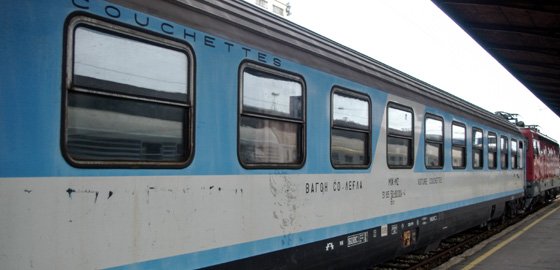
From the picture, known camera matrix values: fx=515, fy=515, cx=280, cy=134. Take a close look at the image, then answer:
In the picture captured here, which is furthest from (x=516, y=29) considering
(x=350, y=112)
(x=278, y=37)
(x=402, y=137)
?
(x=278, y=37)

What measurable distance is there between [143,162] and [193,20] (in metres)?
1.09

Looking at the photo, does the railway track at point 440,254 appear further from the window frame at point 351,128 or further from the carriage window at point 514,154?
the carriage window at point 514,154

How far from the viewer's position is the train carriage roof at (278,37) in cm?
357

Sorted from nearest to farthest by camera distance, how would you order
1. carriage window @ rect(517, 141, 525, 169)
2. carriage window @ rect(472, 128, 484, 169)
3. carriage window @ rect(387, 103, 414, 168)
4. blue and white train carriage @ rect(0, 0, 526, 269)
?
blue and white train carriage @ rect(0, 0, 526, 269), carriage window @ rect(387, 103, 414, 168), carriage window @ rect(472, 128, 484, 169), carriage window @ rect(517, 141, 525, 169)

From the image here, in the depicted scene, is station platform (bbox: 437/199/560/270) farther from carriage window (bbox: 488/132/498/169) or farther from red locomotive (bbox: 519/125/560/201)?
red locomotive (bbox: 519/125/560/201)

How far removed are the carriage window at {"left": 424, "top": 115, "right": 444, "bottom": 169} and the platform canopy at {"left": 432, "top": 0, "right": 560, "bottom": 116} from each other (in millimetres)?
5178

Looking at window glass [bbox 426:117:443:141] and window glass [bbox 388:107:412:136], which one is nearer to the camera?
window glass [bbox 388:107:412:136]

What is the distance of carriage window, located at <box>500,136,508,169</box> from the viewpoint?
12.5 metres

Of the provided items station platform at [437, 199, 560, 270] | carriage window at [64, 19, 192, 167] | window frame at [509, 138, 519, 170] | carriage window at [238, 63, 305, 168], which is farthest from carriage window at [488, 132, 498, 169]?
carriage window at [64, 19, 192, 167]

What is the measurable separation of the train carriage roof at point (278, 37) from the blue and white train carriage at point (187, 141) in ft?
0.05

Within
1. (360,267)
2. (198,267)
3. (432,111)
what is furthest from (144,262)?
(432,111)

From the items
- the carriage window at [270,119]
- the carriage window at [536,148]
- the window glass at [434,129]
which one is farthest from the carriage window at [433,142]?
the carriage window at [536,148]

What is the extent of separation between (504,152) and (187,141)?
1110 centimetres

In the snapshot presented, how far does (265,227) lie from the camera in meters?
4.25
